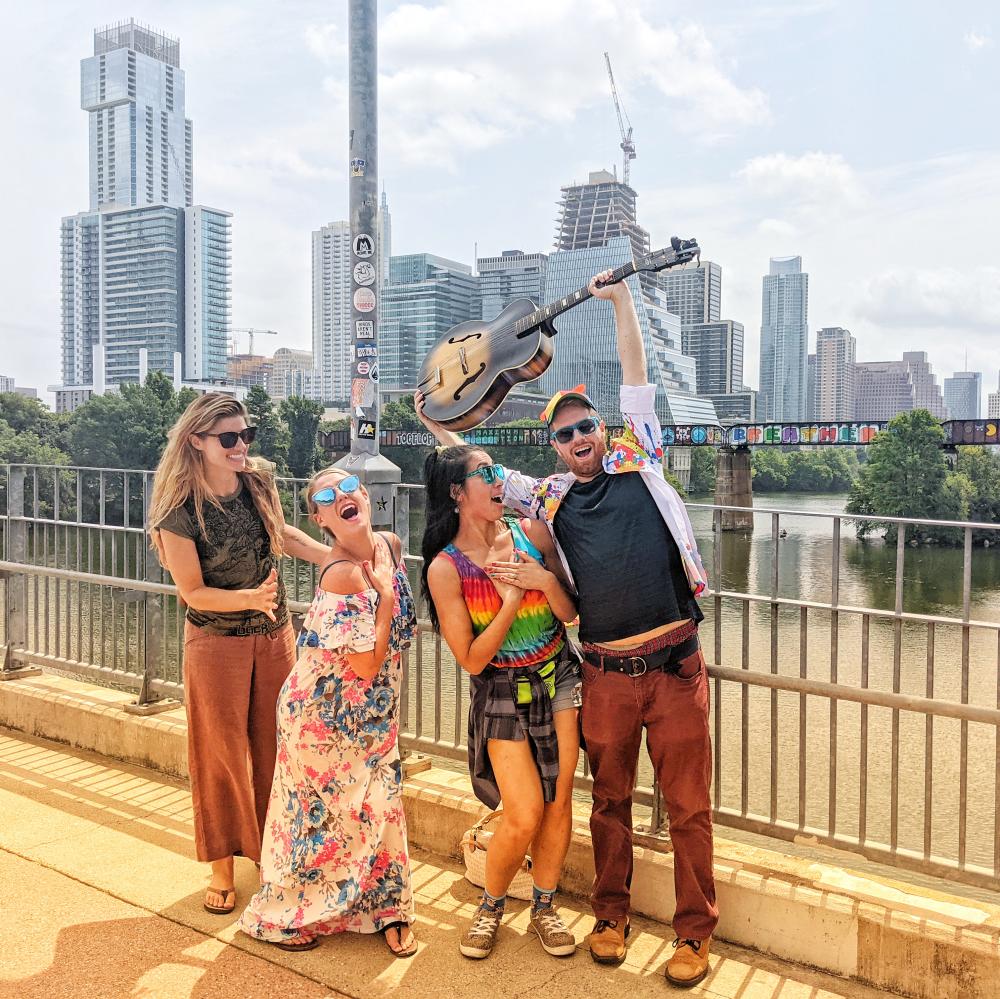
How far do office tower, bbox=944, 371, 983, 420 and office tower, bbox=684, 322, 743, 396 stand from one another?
6939cm

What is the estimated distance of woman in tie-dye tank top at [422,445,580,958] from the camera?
2.80 metres

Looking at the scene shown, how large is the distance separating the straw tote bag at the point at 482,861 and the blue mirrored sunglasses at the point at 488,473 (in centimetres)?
113

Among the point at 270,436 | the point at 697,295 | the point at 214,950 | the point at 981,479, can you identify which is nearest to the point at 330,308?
the point at 697,295

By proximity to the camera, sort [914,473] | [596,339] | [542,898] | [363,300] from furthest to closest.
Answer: [914,473]
[596,339]
[363,300]
[542,898]

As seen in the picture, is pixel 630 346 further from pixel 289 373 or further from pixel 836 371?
pixel 289 373

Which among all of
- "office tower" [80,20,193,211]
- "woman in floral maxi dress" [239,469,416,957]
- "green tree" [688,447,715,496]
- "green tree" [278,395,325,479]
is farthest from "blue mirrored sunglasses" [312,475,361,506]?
"office tower" [80,20,193,211]

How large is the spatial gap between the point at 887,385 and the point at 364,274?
14097 centimetres

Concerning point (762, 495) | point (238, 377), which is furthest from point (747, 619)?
point (238, 377)

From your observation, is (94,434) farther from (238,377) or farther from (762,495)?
(238,377)

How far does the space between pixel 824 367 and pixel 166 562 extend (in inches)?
5767

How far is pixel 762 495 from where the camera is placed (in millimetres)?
74562

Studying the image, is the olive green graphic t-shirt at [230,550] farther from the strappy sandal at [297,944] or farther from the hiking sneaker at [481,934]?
the hiking sneaker at [481,934]

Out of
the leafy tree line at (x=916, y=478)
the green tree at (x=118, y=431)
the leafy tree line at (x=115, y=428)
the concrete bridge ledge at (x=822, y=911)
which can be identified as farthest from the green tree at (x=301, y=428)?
the concrete bridge ledge at (x=822, y=911)

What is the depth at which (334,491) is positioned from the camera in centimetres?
288
